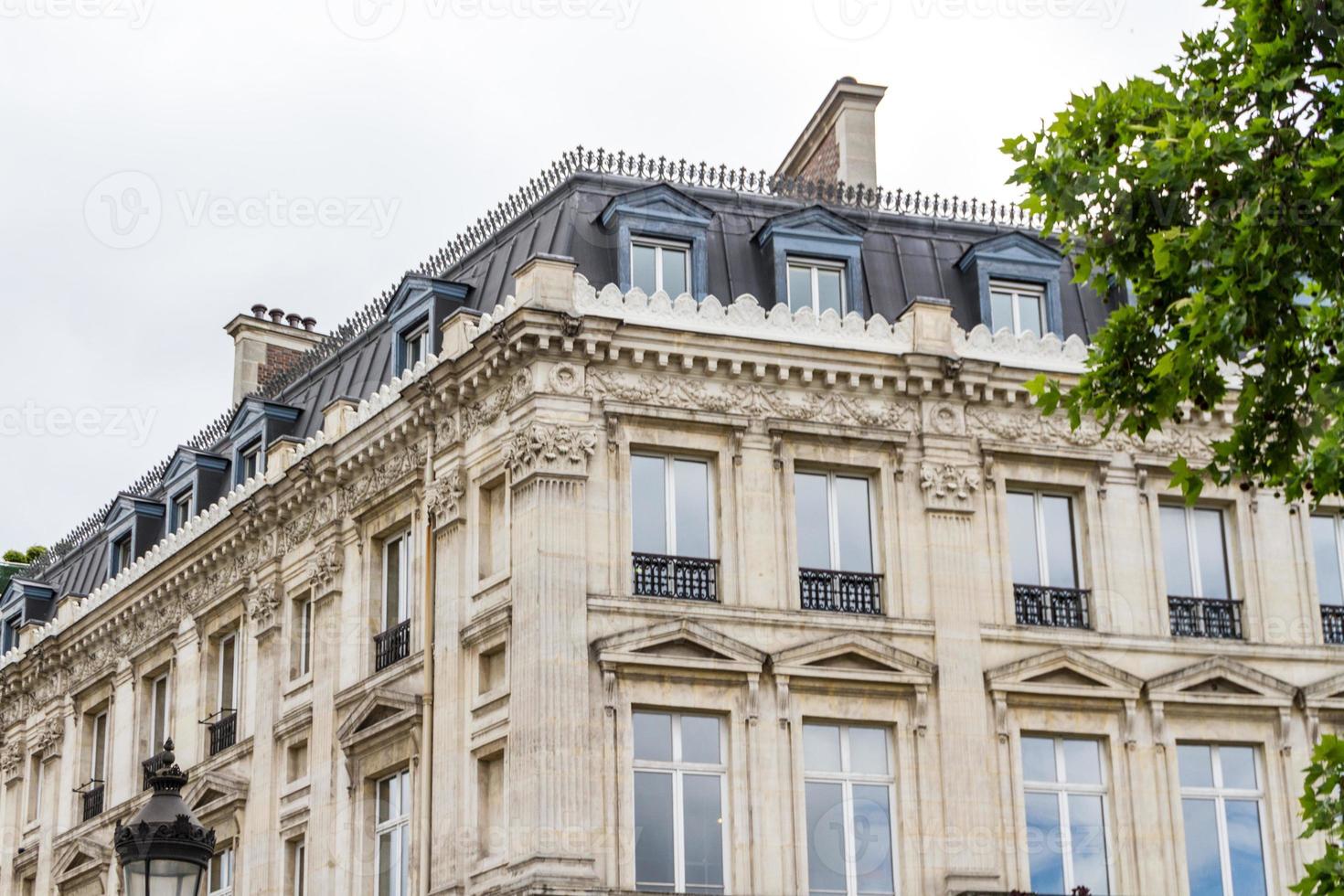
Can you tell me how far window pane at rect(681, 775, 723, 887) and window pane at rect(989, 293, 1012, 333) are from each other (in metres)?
8.63

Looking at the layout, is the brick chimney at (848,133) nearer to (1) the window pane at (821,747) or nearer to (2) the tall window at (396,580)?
(2) the tall window at (396,580)

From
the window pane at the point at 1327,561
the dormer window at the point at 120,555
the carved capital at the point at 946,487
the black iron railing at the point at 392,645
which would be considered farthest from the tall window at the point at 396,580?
the window pane at the point at 1327,561

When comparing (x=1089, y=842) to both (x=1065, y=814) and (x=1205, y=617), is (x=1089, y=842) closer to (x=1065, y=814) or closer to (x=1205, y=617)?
(x=1065, y=814)

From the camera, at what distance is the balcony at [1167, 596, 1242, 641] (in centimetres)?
3503

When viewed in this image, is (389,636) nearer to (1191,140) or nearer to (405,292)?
(405,292)

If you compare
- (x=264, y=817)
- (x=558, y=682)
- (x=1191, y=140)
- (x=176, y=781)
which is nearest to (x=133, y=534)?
(x=264, y=817)

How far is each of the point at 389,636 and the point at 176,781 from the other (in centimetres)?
1602

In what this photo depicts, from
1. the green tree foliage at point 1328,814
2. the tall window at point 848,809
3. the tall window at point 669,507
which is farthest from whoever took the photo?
the tall window at point 669,507

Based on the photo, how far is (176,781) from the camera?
64.2 feet

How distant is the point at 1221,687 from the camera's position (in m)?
34.6

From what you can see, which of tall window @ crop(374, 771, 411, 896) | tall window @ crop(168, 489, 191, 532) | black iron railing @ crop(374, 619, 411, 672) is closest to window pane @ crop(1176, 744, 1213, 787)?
tall window @ crop(374, 771, 411, 896)

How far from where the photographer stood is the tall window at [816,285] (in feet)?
116

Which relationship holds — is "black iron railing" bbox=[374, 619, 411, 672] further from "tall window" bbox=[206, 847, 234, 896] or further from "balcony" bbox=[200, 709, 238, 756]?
"tall window" bbox=[206, 847, 234, 896]

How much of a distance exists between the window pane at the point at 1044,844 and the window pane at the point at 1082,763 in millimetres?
460
